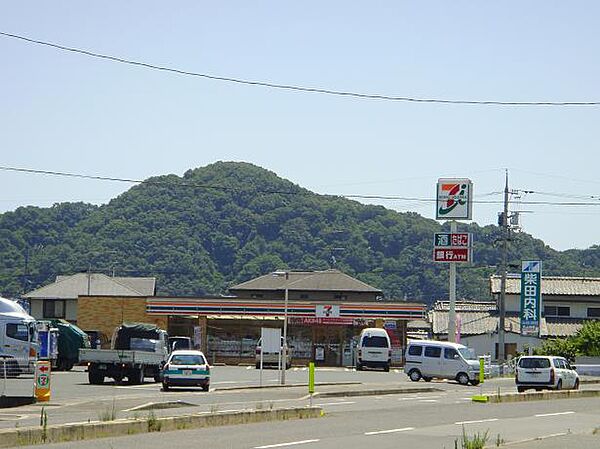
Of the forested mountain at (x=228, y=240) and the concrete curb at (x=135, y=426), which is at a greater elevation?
the forested mountain at (x=228, y=240)

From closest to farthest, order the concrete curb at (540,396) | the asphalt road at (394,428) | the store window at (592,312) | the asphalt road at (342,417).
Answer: the asphalt road at (394,428)
the asphalt road at (342,417)
the concrete curb at (540,396)
the store window at (592,312)

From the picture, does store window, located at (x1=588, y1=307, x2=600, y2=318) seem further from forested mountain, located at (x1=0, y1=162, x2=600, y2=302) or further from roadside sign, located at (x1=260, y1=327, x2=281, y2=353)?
forested mountain, located at (x1=0, y1=162, x2=600, y2=302)

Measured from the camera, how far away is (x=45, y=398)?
98.6 feet

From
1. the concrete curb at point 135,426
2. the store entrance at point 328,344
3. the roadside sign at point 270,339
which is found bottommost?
the store entrance at point 328,344

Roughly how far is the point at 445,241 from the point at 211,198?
3839 inches

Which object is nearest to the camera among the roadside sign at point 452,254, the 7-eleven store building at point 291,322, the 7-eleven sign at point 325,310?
the roadside sign at point 452,254

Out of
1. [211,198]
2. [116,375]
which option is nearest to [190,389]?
[116,375]

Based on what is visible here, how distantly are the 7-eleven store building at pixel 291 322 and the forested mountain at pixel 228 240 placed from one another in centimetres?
6877

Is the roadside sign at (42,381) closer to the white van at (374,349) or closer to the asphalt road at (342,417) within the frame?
the asphalt road at (342,417)

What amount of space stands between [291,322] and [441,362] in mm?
27150

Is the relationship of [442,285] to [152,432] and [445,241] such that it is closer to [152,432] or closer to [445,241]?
[445,241]

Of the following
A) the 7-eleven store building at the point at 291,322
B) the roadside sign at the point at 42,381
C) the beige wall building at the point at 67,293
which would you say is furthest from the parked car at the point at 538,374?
the beige wall building at the point at 67,293

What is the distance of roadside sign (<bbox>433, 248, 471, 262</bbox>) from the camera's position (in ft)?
213

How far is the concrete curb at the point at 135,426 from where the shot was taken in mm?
18266
